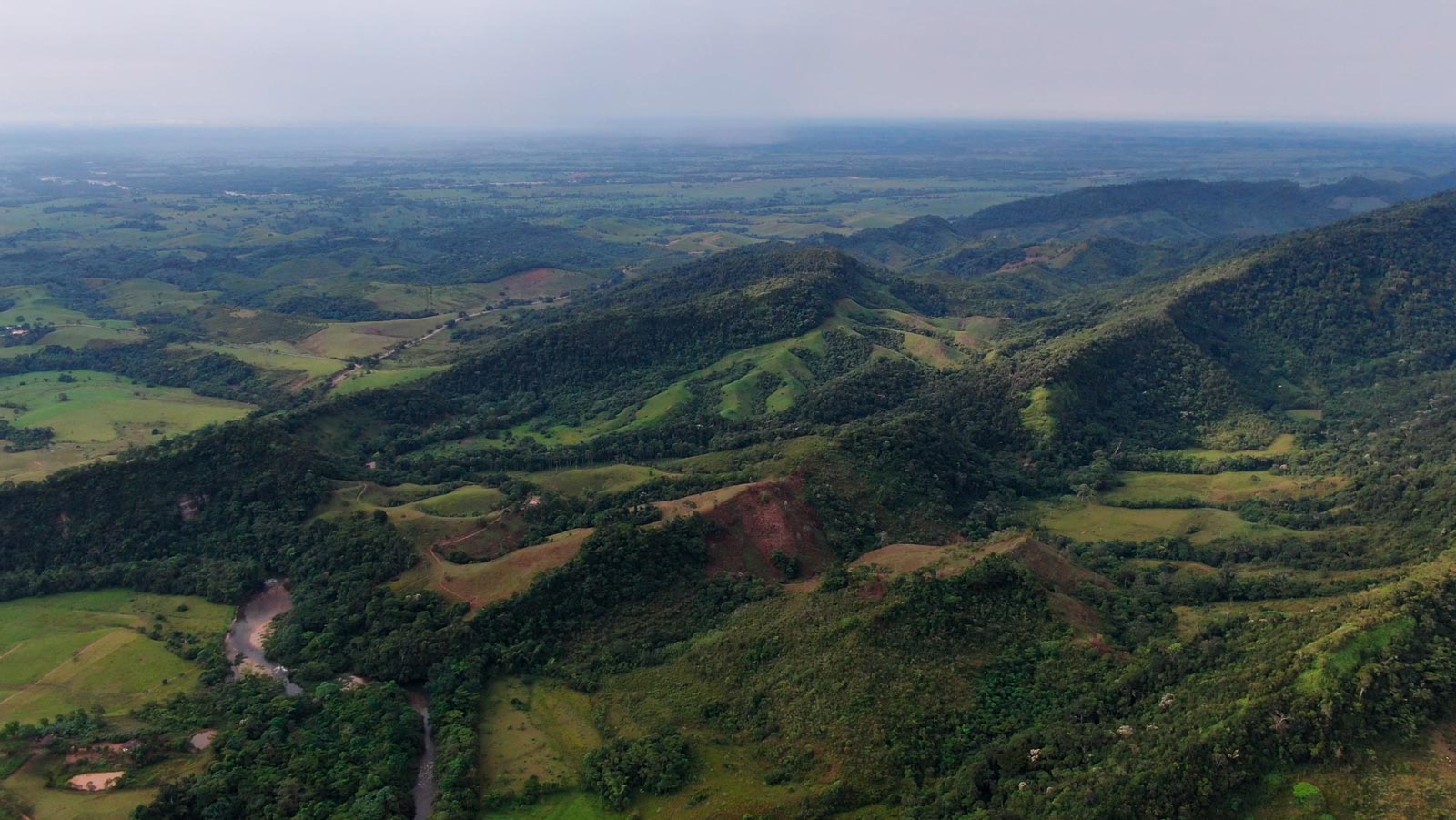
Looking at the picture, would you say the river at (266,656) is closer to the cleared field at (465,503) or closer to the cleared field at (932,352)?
the cleared field at (465,503)

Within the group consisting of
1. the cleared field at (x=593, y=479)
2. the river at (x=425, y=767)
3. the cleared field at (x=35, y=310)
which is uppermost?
the cleared field at (x=35, y=310)

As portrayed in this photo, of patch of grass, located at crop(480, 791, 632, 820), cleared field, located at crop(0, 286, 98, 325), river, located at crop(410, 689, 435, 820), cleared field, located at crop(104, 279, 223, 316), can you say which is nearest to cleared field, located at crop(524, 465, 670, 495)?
river, located at crop(410, 689, 435, 820)

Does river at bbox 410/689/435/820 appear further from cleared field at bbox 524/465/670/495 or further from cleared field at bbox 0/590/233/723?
cleared field at bbox 524/465/670/495

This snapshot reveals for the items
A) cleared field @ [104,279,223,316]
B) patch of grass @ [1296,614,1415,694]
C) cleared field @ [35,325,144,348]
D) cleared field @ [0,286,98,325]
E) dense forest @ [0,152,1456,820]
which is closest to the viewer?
patch of grass @ [1296,614,1415,694]

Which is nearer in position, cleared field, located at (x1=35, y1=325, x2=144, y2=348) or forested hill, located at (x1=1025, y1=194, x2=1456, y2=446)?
forested hill, located at (x1=1025, y1=194, x2=1456, y2=446)

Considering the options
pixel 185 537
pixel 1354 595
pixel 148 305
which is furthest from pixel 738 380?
pixel 148 305

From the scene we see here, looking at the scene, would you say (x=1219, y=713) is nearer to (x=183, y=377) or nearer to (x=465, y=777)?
(x=465, y=777)

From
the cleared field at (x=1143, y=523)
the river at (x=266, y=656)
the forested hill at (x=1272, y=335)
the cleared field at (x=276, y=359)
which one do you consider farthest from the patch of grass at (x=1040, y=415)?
the cleared field at (x=276, y=359)
